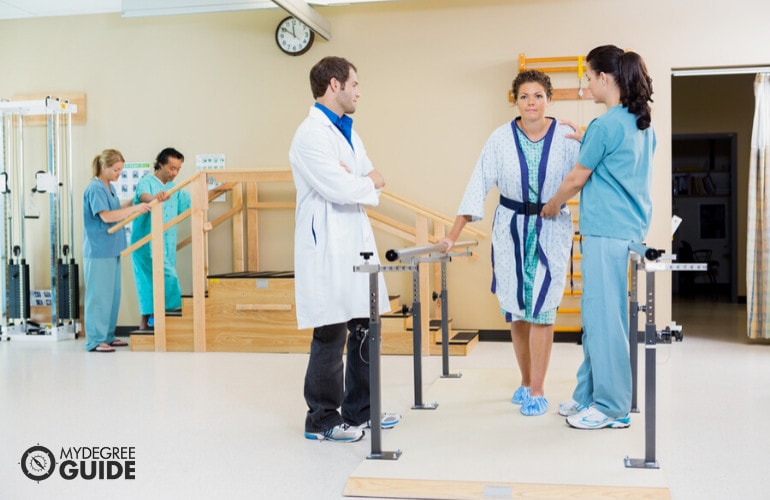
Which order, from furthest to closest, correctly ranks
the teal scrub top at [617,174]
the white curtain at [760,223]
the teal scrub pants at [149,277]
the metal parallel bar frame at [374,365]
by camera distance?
1. the teal scrub pants at [149,277]
2. the white curtain at [760,223]
3. the teal scrub top at [617,174]
4. the metal parallel bar frame at [374,365]

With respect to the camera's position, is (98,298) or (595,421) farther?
(98,298)

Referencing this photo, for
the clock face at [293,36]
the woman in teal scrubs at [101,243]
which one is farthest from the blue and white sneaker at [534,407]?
the clock face at [293,36]

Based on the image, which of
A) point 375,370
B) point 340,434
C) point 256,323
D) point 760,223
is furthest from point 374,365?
point 760,223

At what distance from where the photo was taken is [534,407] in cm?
352

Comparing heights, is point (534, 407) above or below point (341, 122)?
below

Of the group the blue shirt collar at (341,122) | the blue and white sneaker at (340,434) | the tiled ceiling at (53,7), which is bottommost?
the blue and white sneaker at (340,434)

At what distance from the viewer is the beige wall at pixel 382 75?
20.3ft

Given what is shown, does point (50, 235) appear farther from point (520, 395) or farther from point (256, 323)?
point (520, 395)

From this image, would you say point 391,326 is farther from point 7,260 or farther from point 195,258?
point 7,260

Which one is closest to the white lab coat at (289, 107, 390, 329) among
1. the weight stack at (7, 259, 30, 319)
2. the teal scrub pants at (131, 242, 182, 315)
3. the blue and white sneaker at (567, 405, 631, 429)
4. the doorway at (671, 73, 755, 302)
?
the blue and white sneaker at (567, 405, 631, 429)

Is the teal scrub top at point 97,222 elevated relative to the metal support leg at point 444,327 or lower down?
elevated

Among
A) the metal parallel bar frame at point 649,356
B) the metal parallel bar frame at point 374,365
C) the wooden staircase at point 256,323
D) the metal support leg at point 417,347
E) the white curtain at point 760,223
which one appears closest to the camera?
the metal parallel bar frame at point 649,356

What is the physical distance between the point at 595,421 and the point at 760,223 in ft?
11.9

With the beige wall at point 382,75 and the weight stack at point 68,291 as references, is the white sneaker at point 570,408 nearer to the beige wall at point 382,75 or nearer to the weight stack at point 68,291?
the beige wall at point 382,75
